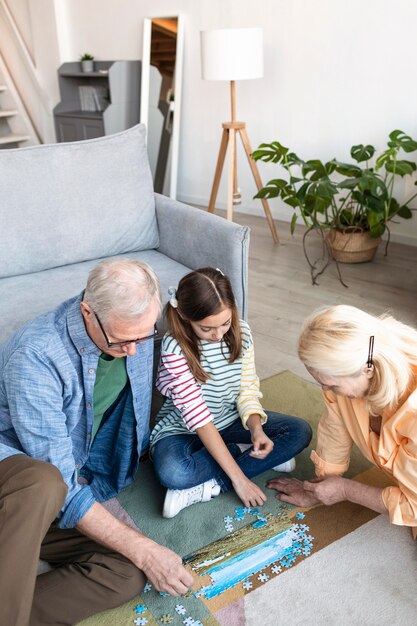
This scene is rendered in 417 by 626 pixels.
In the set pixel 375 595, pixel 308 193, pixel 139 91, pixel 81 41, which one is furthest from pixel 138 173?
A: pixel 81 41

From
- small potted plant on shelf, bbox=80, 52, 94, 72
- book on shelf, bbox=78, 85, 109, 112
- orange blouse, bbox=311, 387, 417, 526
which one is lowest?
orange blouse, bbox=311, 387, 417, 526

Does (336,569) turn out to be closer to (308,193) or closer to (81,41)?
(308,193)

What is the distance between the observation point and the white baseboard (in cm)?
423

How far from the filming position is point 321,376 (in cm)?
151

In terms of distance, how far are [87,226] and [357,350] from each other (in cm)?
163

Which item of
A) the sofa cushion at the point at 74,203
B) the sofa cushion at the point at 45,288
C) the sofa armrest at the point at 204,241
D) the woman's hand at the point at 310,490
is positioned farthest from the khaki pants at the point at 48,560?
the sofa cushion at the point at 74,203

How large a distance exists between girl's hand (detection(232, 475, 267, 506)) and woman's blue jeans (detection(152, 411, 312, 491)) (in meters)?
0.08

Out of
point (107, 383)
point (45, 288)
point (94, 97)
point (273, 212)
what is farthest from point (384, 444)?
point (94, 97)

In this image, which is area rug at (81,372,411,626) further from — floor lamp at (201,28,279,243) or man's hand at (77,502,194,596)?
floor lamp at (201,28,279,243)

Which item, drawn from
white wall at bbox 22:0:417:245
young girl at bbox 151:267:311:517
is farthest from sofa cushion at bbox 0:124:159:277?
white wall at bbox 22:0:417:245

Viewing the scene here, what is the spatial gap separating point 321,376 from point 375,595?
0.62 meters

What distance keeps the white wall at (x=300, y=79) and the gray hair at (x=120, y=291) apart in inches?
116

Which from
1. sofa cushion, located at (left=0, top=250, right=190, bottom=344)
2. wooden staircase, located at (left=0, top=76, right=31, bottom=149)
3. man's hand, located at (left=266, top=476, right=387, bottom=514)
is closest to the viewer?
man's hand, located at (left=266, top=476, right=387, bottom=514)

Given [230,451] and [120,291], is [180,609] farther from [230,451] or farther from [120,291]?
[120,291]
